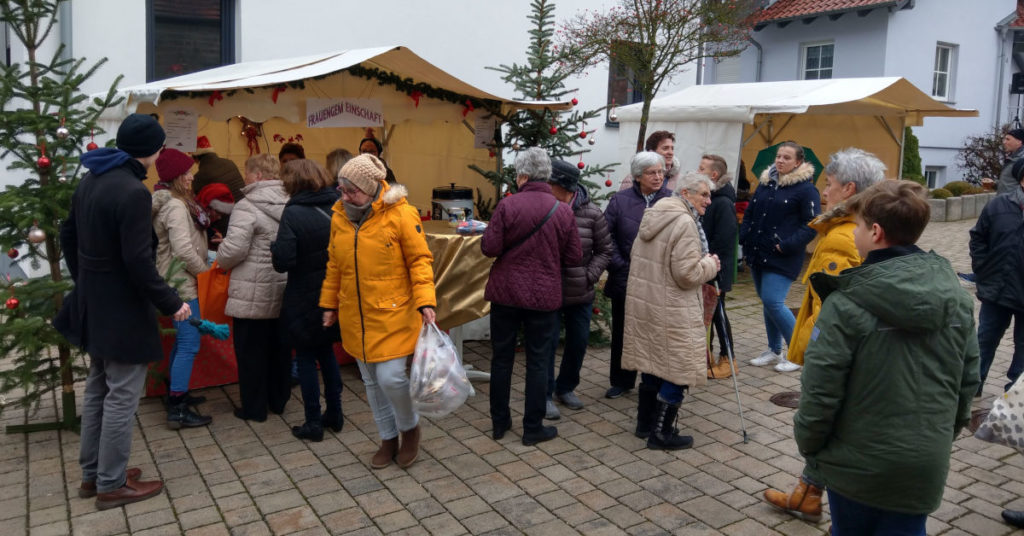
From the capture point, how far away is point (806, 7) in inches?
792

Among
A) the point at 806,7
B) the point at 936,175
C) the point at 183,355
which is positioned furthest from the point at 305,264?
the point at 936,175

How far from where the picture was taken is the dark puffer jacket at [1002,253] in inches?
216

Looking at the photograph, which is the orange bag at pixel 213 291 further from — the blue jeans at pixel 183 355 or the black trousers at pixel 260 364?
the black trousers at pixel 260 364

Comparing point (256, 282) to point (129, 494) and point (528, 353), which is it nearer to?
point (129, 494)

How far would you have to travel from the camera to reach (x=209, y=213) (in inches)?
231

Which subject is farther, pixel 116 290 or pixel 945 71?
pixel 945 71

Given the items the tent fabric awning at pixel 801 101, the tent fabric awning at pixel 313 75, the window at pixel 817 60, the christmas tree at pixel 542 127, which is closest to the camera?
the tent fabric awning at pixel 313 75

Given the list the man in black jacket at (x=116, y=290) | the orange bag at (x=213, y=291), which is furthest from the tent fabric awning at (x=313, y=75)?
the man in black jacket at (x=116, y=290)

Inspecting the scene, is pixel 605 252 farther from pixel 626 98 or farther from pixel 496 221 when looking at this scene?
pixel 626 98

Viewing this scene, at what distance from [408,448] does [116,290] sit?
1734 millimetres

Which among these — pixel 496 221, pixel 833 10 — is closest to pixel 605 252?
pixel 496 221

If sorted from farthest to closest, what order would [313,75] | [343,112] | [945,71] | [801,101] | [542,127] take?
1. [945,71]
2. [801,101]
3. [542,127]
4. [343,112]
5. [313,75]

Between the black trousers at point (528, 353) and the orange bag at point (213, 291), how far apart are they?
178 centimetres

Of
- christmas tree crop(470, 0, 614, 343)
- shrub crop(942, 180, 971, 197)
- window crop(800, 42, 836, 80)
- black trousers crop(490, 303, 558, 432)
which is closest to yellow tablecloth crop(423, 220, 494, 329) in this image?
black trousers crop(490, 303, 558, 432)
